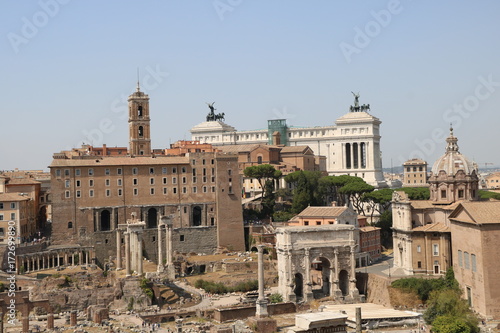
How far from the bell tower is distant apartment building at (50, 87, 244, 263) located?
11 cm

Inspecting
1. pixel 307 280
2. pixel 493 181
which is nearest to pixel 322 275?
pixel 307 280

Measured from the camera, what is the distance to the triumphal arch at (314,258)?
2606 inches

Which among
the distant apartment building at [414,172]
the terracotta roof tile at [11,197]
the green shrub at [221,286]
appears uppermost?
the distant apartment building at [414,172]

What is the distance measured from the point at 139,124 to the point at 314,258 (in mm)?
30106

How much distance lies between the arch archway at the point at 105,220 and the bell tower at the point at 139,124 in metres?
9.37

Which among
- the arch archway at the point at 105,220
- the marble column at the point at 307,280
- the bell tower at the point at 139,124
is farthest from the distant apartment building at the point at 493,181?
the marble column at the point at 307,280

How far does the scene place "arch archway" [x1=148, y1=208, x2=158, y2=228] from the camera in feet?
270

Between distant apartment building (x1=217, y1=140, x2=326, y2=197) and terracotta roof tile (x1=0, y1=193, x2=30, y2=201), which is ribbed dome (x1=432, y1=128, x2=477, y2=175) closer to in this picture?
distant apartment building (x1=217, y1=140, x2=326, y2=197)

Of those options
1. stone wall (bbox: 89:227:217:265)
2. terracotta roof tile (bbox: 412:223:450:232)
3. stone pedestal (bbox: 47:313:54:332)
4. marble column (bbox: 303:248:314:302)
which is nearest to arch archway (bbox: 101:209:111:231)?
stone wall (bbox: 89:227:217:265)

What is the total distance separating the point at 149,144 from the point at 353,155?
4310 cm

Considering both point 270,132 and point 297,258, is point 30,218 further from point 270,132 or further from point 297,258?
point 270,132

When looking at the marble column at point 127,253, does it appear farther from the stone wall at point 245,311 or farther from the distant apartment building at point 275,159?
the distant apartment building at point 275,159

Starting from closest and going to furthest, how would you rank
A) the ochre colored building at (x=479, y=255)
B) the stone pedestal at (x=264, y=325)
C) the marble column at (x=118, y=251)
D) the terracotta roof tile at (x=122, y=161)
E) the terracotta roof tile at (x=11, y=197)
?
the stone pedestal at (x=264, y=325)
the ochre colored building at (x=479, y=255)
the marble column at (x=118, y=251)
the terracotta roof tile at (x=11, y=197)
the terracotta roof tile at (x=122, y=161)

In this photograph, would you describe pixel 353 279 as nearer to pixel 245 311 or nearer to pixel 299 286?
pixel 299 286
